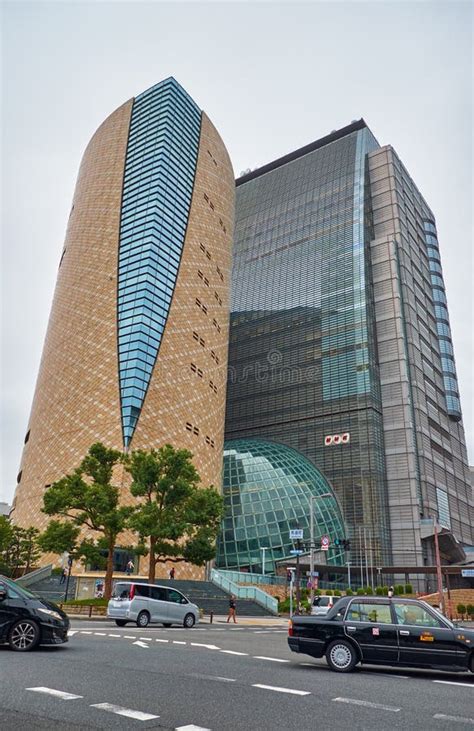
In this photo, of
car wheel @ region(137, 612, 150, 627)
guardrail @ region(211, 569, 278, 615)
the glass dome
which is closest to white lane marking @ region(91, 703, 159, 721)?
car wheel @ region(137, 612, 150, 627)

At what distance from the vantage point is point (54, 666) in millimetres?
10359

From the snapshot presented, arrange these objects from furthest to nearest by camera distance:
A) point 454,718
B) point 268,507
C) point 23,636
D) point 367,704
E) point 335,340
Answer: point 335,340
point 268,507
point 23,636
point 367,704
point 454,718

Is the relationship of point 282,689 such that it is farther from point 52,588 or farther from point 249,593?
point 249,593

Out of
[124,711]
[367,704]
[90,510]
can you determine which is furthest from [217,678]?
[90,510]

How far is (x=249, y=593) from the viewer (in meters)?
44.6

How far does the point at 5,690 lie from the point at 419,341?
85.0 meters

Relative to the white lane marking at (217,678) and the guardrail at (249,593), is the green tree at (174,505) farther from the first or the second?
A: the white lane marking at (217,678)

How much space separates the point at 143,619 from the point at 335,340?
6384 centimetres

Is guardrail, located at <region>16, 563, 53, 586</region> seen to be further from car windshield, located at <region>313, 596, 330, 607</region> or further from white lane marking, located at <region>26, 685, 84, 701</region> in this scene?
white lane marking, located at <region>26, 685, 84, 701</region>

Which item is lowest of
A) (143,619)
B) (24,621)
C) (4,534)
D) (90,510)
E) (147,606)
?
(143,619)

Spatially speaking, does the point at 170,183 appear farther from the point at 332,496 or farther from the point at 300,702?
the point at 300,702

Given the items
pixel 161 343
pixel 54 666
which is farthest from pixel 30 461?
pixel 54 666

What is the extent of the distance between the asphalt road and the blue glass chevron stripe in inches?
1584

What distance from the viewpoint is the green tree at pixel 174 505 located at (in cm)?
3281
